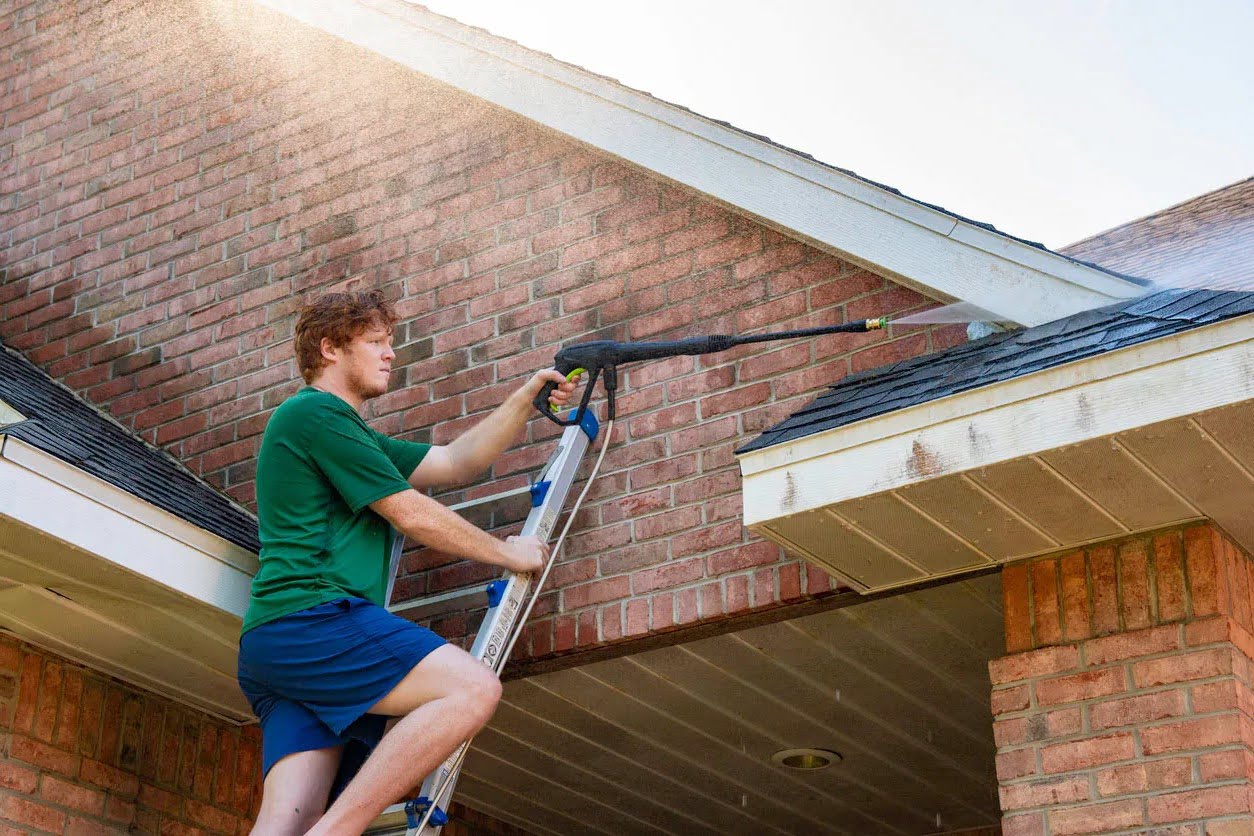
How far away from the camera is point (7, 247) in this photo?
7031 mm

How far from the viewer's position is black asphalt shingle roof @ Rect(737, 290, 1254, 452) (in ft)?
11.7

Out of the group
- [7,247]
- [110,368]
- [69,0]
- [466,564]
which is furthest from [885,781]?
[69,0]

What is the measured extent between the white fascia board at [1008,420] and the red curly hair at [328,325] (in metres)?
1.31

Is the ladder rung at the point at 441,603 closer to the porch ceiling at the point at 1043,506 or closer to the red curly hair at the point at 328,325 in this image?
the red curly hair at the point at 328,325

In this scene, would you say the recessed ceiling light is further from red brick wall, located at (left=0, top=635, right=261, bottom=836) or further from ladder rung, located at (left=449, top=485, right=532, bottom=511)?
red brick wall, located at (left=0, top=635, right=261, bottom=836)

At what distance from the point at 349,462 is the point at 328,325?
601mm

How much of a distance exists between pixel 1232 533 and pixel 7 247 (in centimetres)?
544

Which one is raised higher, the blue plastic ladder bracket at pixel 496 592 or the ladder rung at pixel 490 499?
the ladder rung at pixel 490 499

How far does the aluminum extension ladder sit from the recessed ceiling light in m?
1.33

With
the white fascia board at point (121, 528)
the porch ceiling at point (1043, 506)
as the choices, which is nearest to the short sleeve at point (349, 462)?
the white fascia board at point (121, 528)

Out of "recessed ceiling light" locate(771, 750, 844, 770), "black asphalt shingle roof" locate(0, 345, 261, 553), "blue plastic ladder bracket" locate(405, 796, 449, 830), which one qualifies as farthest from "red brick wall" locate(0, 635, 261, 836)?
"recessed ceiling light" locate(771, 750, 844, 770)

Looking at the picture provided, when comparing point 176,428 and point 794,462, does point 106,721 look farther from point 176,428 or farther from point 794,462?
point 794,462

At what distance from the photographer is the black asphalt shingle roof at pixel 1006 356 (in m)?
3.57

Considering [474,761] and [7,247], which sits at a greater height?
[7,247]
